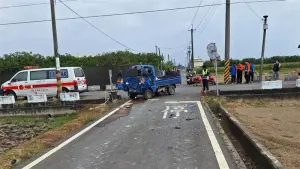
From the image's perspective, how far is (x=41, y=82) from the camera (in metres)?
23.2

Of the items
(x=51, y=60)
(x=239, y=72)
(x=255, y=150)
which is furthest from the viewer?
(x=51, y=60)

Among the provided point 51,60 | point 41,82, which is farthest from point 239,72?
point 51,60

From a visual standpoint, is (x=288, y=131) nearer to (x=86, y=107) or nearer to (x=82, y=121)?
(x=82, y=121)

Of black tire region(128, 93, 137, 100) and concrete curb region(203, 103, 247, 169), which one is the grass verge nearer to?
concrete curb region(203, 103, 247, 169)

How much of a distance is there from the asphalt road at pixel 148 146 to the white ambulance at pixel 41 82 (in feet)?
34.4

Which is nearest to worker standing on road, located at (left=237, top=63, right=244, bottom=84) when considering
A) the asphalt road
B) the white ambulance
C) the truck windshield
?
the truck windshield

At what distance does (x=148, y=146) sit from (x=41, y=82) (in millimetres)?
16560

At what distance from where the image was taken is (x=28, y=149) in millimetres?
8367

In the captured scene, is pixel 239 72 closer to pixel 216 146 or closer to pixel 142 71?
pixel 142 71

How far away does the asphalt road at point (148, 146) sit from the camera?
677 centimetres

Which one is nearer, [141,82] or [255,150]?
[255,150]

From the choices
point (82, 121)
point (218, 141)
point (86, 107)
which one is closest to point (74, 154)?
point (218, 141)

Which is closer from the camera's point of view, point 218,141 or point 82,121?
point 218,141

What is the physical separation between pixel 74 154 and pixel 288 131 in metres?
5.45
